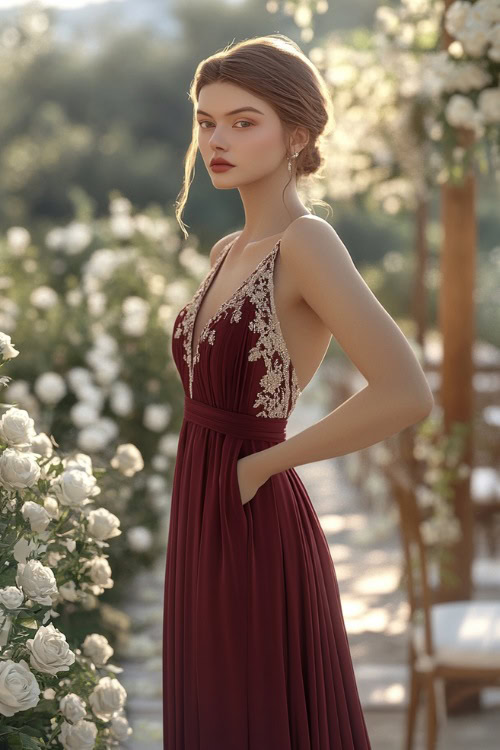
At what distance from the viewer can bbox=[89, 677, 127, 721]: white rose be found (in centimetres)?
190

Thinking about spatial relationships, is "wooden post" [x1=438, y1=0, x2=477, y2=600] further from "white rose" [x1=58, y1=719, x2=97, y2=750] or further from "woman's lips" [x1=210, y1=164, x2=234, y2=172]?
"white rose" [x1=58, y1=719, x2=97, y2=750]

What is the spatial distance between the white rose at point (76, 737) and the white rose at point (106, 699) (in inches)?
6.1

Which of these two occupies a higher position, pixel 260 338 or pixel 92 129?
pixel 92 129

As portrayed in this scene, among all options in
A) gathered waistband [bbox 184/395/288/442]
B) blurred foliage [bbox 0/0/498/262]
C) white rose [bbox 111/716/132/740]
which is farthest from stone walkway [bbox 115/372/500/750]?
blurred foliage [bbox 0/0/498/262]

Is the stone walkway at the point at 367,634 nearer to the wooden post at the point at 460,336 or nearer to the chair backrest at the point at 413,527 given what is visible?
the wooden post at the point at 460,336

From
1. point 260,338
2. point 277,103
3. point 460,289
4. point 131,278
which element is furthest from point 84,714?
point 131,278

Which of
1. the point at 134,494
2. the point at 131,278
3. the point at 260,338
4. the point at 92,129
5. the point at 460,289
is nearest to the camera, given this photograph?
the point at 260,338

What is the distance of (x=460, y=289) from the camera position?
4281 mm

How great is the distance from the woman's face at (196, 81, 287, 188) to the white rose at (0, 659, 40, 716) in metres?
0.93

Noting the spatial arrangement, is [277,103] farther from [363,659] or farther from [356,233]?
[356,233]

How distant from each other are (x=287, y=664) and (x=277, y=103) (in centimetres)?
101

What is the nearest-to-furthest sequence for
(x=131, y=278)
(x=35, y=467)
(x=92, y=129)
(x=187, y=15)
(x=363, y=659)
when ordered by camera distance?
1. (x=35, y=467)
2. (x=363, y=659)
3. (x=131, y=278)
4. (x=92, y=129)
5. (x=187, y=15)

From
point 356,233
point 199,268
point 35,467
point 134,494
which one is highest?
point 356,233

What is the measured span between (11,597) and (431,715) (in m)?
2.48
